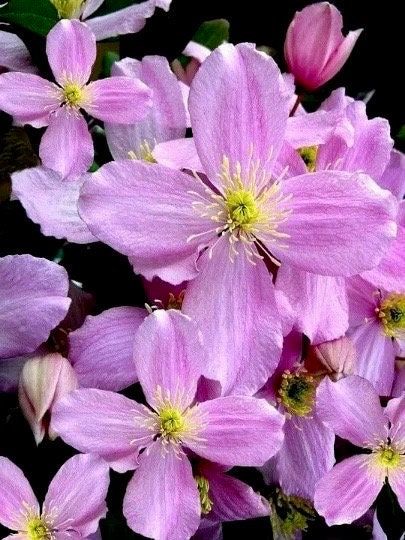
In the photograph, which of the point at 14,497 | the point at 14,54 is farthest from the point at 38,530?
the point at 14,54

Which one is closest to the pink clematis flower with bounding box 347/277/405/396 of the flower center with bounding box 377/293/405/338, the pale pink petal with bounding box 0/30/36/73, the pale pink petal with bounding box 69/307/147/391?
the flower center with bounding box 377/293/405/338

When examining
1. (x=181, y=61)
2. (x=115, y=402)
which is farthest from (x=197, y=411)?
(x=181, y=61)

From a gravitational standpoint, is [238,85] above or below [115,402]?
above

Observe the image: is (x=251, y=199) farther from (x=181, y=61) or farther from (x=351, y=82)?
(x=351, y=82)

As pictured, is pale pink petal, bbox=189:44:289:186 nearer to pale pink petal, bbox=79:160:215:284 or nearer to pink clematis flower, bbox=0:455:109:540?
pale pink petal, bbox=79:160:215:284

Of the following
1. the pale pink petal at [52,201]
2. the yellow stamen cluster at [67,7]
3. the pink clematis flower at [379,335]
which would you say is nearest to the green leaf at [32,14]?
the yellow stamen cluster at [67,7]

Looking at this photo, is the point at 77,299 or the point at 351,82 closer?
the point at 77,299
